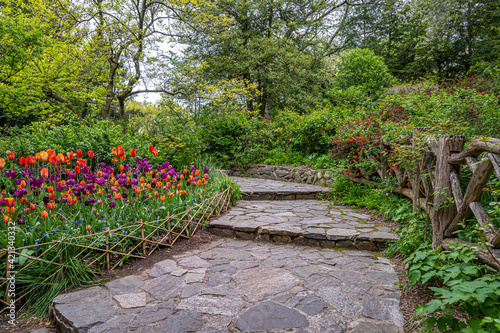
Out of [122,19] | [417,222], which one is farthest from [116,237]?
[122,19]

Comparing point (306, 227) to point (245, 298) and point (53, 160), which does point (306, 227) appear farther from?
point (53, 160)

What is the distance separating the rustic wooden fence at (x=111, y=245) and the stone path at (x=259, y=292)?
279 millimetres

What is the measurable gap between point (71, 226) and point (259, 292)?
5.83 ft

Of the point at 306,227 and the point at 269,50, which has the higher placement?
the point at 269,50

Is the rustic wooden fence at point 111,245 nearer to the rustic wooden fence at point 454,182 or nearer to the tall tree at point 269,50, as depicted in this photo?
the rustic wooden fence at point 454,182

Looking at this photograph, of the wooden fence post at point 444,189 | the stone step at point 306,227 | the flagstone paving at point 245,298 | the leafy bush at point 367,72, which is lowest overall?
the flagstone paving at point 245,298

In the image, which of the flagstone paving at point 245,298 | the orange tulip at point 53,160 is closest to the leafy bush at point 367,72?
the flagstone paving at point 245,298

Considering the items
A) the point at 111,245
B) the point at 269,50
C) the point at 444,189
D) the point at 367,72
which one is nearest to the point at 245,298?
the point at 111,245

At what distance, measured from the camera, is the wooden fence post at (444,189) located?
2357mm

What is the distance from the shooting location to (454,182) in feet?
7.54

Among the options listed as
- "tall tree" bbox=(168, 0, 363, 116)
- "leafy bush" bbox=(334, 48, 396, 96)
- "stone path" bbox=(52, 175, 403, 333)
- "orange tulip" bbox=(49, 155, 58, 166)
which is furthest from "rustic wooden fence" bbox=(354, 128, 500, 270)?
"leafy bush" bbox=(334, 48, 396, 96)

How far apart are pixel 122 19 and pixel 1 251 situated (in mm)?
9257

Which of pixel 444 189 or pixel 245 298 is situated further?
pixel 444 189

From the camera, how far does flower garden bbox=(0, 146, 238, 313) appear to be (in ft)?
7.09
